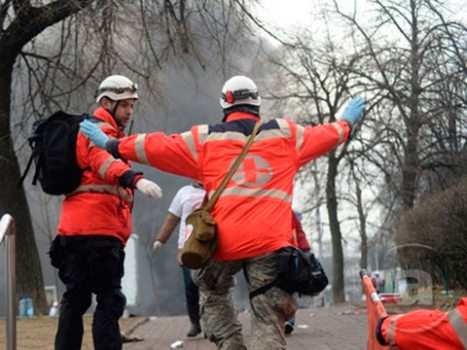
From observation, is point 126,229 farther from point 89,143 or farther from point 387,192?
point 387,192

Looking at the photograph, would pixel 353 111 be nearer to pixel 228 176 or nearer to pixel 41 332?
pixel 228 176

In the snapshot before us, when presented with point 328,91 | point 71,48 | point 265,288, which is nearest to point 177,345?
point 265,288

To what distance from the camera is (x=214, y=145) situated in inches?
219

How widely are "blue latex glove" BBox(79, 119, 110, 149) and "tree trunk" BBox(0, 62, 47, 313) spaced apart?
39.0 feet

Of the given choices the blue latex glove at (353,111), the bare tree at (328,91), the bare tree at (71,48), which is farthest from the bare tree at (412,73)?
the blue latex glove at (353,111)

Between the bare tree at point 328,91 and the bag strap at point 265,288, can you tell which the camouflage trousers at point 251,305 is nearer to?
the bag strap at point 265,288

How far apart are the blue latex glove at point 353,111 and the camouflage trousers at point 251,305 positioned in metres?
1.16

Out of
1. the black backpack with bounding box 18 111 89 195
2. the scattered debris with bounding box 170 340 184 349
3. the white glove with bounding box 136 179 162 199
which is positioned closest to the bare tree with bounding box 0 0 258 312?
the scattered debris with bounding box 170 340 184 349

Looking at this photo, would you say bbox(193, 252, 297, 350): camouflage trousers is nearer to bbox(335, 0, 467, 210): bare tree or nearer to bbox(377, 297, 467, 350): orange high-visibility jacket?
bbox(377, 297, 467, 350): orange high-visibility jacket

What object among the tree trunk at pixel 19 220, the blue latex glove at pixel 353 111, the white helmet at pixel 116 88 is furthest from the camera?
the tree trunk at pixel 19 220

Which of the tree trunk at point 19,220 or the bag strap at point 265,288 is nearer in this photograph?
the bag strap at point 265,288

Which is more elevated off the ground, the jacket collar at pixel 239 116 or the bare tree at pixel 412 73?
the bare tree at pixel 412 73

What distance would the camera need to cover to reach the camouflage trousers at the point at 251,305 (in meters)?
5.44

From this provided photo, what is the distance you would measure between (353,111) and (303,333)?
5.65m
